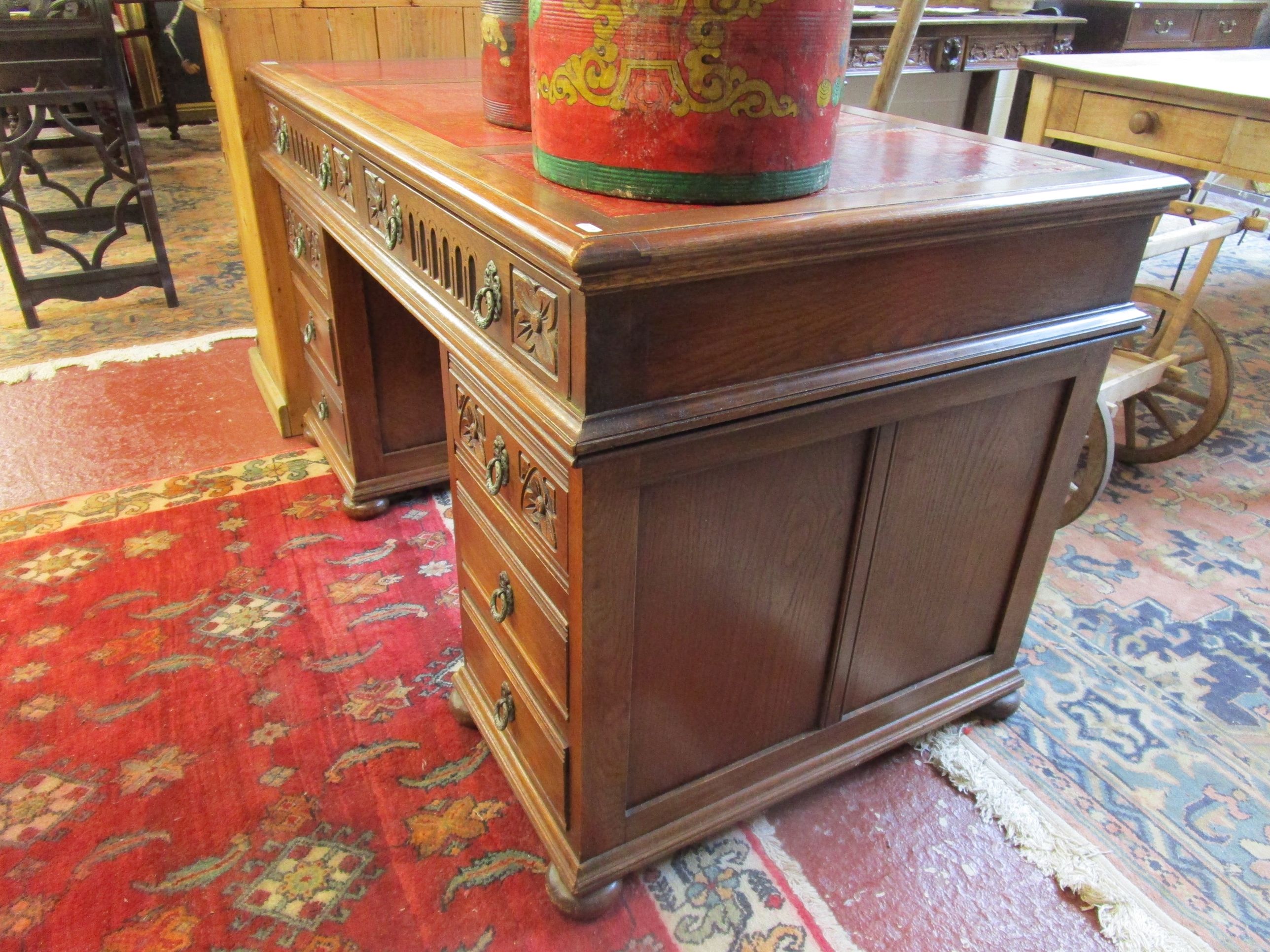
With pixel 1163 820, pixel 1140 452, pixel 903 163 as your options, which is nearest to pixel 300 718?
pixel 903 163

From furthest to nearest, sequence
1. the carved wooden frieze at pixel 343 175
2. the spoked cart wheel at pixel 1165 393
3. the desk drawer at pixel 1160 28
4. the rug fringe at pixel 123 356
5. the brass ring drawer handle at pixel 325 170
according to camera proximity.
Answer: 1. the desk drawer at pixel 1160 28
2. the rug fringe at pixel 123 356
3. the spoked cart wheel at pixel 1165 393
4. the brass ring drawer handle at pixel 325 170
5. the carved wooden frieze at pixel 343 175

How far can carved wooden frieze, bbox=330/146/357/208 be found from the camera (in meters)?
1.49

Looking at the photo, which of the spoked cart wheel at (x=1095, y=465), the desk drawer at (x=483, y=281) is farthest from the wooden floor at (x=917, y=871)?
the desk drawer at (x=483, y=281)

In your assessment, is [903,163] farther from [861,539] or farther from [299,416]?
[299,416]

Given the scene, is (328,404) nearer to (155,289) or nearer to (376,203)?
(376,203)

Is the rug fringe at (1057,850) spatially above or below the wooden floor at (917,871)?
above

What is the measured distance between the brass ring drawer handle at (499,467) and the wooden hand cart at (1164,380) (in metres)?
1.25

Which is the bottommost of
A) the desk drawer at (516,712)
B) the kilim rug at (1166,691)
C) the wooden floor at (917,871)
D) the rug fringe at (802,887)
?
the rug fringe at (802,887)

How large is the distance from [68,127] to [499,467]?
2.87m

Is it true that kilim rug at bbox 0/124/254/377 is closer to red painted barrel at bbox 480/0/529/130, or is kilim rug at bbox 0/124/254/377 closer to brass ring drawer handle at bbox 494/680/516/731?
red painted barrel at bbox 480/0/529/130

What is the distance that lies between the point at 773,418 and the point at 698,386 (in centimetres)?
11

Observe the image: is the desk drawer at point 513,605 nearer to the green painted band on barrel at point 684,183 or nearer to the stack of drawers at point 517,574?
the stack of drawers at point 517,574

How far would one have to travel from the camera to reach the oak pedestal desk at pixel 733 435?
89 cm

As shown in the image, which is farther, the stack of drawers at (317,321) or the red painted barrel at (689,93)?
the stack of drawers at (317,321)
